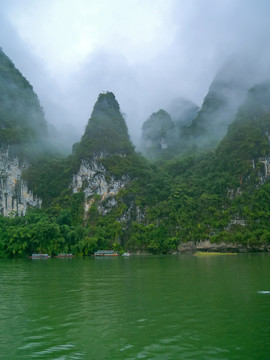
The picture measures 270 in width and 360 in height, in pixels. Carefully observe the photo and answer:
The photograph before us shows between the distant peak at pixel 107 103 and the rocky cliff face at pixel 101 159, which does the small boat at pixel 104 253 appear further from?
the distant peak at pixel 107 103

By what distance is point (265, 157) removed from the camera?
68688 millimetres

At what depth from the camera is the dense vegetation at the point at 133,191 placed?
190 feet

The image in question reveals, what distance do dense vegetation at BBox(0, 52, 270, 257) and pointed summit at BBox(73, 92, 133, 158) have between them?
26cm

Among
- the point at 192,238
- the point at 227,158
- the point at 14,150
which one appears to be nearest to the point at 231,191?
the point at 227,158

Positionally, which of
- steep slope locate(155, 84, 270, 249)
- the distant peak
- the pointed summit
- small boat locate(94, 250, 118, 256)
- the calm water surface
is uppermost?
the distant peak

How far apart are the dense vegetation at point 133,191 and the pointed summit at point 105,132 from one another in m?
0.26

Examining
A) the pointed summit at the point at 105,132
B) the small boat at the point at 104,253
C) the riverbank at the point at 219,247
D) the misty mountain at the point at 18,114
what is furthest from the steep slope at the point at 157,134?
the small boat at the point at 104,253

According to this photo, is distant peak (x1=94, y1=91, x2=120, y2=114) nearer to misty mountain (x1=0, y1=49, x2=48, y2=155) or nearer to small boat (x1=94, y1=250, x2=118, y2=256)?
Answer: misty mountain (x1=0, y1=49, x2=48, y2=155)

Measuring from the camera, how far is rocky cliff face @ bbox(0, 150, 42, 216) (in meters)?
71.4

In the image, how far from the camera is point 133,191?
2945 inches

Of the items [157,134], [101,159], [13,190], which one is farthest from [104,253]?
[157,134]

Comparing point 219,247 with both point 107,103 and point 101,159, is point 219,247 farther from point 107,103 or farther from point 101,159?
point 107,103

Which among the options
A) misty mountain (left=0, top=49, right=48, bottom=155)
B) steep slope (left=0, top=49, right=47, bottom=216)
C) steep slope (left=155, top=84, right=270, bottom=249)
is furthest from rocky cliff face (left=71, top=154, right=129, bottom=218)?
misty mountain (left=0, top=49, right=48, bottom=155)

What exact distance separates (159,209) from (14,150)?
3589cm
